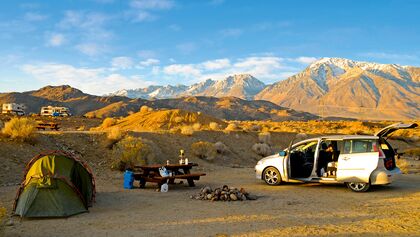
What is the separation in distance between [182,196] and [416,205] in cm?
679

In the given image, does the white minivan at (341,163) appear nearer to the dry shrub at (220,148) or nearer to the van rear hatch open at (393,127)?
the van rear hatch open at (393,127)

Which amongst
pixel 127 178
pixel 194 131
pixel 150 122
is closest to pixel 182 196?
pixel 127 178

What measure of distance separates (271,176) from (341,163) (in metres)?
2.67

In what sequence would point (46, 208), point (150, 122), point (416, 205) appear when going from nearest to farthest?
point (46, 208) < point (416, 205) < point (150, 122)

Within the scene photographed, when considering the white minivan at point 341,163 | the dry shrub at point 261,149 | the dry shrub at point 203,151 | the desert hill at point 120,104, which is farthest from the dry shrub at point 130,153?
the desert hill at point 120,104

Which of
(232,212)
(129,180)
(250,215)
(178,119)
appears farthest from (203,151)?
(178,119)

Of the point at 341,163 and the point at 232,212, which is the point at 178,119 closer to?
the point at 341,163

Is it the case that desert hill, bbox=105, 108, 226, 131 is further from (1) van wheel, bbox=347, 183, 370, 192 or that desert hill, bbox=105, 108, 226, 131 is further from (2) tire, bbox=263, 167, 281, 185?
(1) van wheel, bbox=347, 183, 370, 192

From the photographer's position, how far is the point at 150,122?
140 ft

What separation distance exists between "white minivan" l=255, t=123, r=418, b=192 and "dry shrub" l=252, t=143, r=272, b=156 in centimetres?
1448

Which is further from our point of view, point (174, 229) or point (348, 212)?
point (348, 212)

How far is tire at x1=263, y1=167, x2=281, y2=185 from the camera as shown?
1548cm

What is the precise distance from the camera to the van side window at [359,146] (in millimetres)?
13867

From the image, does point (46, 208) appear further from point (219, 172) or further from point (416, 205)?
Answer: point (219, 172)
